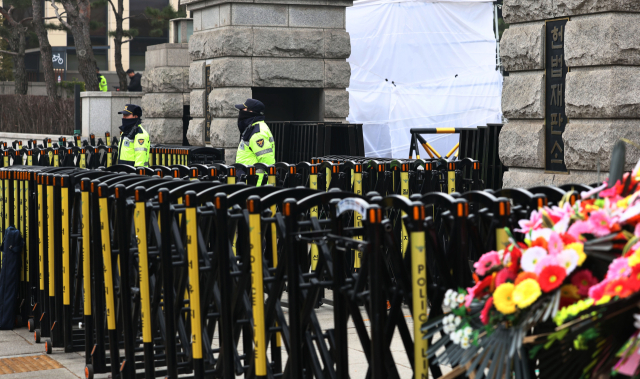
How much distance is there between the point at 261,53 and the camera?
597 inches

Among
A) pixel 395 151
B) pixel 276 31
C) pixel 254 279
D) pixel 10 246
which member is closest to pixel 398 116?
pixel 395 151

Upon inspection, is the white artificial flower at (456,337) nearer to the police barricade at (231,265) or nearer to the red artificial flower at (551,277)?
the red artificial flower at (551,277)

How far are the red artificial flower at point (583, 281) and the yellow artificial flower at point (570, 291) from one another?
0.01 meters

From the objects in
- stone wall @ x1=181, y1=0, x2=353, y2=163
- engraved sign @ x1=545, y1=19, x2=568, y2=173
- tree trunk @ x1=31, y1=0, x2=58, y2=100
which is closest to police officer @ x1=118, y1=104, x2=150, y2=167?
stone wall @ x1=181, y1=0, x2=353, y2=163

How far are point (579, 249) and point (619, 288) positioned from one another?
284mm

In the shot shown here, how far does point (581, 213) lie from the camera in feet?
9.88

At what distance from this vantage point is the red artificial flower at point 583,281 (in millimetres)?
2734

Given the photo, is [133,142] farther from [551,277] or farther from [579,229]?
[551,277]

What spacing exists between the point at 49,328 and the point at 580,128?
552 cm

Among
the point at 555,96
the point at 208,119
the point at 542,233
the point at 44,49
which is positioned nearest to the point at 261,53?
the point at 208,119

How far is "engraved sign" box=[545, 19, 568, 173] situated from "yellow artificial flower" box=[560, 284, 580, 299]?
636cm

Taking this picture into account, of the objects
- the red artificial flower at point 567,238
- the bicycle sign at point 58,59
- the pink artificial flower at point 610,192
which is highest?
the bicycle sign at point 58,59

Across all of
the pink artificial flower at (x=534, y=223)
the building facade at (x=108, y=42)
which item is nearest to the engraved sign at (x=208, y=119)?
the pink artificial flower at (x=534, y=223)

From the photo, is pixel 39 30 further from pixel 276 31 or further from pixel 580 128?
pixel 580 128
